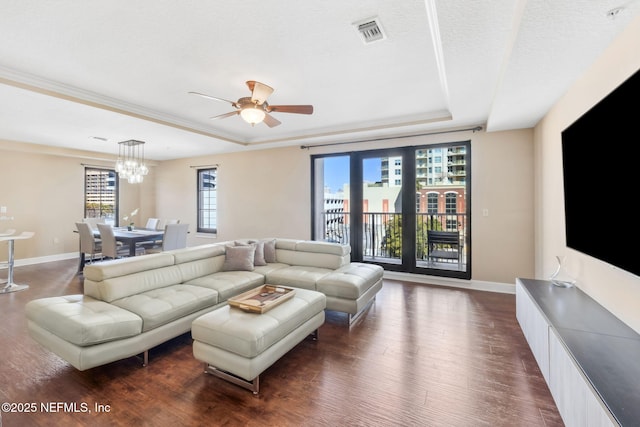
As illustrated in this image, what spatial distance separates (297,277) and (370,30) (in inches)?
104

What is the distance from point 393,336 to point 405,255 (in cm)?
230

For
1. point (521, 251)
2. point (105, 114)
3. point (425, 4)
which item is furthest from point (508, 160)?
point (105, 114)

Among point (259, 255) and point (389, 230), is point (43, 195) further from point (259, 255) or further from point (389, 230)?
point (389, 230)

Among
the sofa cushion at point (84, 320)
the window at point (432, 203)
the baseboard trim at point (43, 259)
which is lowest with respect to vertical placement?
the baseboard trim at point (43, 259)

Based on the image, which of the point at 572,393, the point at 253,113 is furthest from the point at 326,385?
the point at 253,113

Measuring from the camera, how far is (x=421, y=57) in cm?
268

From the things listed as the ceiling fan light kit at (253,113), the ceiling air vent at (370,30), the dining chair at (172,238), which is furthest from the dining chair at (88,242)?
the ceiling air vent at (370,30)

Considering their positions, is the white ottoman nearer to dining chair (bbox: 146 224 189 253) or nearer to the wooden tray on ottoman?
the wooden tray on ottoman

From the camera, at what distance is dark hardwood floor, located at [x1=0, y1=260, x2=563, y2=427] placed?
179 cm

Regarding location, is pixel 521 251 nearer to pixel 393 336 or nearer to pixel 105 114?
pixel 393 336

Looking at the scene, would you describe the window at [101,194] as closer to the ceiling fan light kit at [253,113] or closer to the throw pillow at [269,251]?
the throw pillow at [269,251]

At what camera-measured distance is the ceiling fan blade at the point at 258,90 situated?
2692 millimetres

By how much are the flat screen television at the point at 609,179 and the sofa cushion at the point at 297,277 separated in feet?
8.17

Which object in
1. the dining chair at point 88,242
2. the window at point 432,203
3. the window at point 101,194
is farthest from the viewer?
the window at point 101,194
